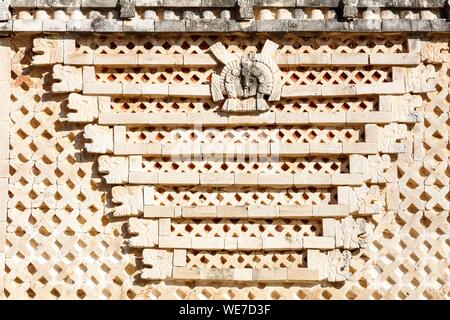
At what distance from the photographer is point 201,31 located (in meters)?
12.9

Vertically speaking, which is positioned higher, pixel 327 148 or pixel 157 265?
pixel 327 148

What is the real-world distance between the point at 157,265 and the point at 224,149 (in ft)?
4.68

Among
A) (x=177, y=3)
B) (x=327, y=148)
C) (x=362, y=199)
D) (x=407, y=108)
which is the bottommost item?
(x=362, y=199)

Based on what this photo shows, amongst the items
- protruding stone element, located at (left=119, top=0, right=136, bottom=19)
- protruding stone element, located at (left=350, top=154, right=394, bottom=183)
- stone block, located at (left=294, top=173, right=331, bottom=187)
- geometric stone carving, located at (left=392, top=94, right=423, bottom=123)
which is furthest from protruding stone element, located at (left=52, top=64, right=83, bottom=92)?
geometric stone carving, located at (left=392, top=94, right=423, bottom=123)

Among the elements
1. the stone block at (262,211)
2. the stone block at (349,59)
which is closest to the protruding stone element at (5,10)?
the stone block at (262,211)

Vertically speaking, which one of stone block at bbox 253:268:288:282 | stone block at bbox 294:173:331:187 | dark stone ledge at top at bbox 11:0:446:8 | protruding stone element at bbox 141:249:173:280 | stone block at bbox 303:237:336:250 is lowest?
stone block at bbox 253:268:288:282

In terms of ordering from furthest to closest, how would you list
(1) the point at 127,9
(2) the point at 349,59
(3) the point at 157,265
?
(2) the point at 349,59
(1) the point at 127,9
(3) the point at 157,265

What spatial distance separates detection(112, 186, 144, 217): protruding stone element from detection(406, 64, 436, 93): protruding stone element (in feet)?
10.3

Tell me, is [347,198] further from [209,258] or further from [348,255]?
[209,258]

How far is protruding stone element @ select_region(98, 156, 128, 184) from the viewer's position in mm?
12805

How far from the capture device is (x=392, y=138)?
510 inches

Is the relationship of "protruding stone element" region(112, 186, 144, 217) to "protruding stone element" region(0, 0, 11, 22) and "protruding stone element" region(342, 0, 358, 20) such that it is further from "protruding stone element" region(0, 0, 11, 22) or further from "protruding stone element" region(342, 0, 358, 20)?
"protruding stone element" region(342, 0, 358, 20)

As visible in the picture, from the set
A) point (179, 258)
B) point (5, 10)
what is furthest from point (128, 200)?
point (5, 10)

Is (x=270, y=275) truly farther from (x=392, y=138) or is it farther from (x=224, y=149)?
(x=392, y=138)
